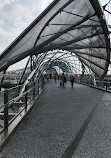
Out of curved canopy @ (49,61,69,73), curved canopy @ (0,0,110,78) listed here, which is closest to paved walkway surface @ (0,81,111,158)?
curved canopy @ (0,0,110,78)

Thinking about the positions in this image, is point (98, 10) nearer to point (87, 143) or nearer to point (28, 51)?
point (28, 51)

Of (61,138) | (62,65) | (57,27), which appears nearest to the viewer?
(61,138)

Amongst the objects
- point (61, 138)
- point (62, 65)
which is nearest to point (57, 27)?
point (61, 138)

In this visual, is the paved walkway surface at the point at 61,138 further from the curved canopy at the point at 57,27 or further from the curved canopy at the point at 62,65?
the curved canopy at the point at 62,65

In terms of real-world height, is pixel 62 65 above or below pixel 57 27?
below

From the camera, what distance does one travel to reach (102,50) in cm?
3625

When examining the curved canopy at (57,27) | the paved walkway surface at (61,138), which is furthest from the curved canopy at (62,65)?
the paved walkway surface at (61,138)

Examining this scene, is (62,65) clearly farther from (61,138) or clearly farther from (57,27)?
(61,138)

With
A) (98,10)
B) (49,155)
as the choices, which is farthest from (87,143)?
(98,10)

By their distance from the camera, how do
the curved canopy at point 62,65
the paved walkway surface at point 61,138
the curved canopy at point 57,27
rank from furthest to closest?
the curved canopy at point 62,65
the curved canopy at point 57,27
the paved walkway surface at point 61,138

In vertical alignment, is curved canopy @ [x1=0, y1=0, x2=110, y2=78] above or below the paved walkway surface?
above

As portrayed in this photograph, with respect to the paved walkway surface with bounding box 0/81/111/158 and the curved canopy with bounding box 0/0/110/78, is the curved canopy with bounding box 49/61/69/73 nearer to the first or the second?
the curved canopy with bounding box 0/0/110/78

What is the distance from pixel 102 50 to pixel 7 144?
108ft

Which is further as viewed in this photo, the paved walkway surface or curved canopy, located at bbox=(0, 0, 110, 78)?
curved canopy, located at bbox=(0, 0, 110, 78)
